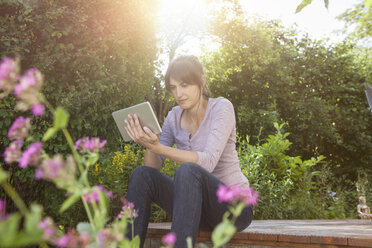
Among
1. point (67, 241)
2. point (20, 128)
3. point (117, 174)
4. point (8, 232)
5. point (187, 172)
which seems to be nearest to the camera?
point (8, 232)

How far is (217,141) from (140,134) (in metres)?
0.46

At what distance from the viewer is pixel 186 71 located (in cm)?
241

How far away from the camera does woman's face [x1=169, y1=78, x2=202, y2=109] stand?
2445 mm

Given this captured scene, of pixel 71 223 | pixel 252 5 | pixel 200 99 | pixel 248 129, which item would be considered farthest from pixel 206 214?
pixel 252 5

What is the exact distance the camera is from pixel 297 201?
4797mm

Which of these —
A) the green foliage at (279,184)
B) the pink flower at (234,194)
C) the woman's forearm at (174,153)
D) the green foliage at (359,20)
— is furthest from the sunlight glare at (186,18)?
the pink flower at (234,194)

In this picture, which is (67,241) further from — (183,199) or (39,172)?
(183,199)

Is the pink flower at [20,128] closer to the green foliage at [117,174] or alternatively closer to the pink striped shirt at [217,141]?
the pink striped shirt at [217,141]

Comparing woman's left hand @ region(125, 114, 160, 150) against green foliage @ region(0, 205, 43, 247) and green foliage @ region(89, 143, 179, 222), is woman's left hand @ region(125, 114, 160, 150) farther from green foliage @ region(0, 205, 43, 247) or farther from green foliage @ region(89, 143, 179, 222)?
green foliage @ region(89, 143, 179, 222)

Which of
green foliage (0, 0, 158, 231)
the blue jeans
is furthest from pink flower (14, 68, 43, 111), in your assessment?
green foliage (0, 0, 158, 231)

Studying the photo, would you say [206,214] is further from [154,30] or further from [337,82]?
[337,82]

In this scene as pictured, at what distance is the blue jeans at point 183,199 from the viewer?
1.74 meters

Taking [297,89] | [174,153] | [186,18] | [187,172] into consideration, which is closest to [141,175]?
[174,153]

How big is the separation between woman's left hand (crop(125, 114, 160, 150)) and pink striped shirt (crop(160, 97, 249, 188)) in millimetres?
272
